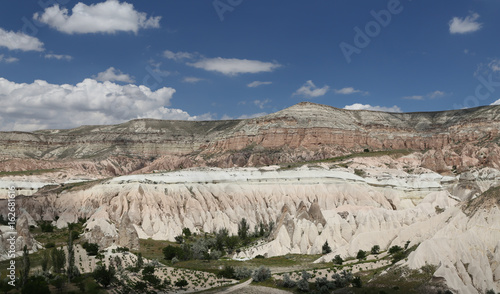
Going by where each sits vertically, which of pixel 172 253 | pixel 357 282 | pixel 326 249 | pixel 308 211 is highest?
pixel 308 211

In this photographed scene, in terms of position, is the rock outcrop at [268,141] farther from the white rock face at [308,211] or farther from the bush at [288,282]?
the bush at [288,282]

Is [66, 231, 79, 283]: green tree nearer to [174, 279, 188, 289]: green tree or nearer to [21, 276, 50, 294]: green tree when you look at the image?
[21, 276, 50, 294]: green tree

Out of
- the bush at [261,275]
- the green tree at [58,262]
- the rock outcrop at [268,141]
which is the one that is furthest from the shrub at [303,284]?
the rock outcrop at [268,141]

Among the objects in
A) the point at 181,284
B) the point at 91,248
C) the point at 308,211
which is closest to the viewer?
the point at 181,284

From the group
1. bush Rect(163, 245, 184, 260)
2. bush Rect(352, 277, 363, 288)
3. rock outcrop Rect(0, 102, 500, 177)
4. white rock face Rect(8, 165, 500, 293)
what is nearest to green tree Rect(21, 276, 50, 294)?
bush Rect(352, 277, 363, 288)

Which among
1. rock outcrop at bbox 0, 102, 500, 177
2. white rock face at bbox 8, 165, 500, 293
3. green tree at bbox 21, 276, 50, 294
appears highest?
rock outcrop at bbox 0, 102, 500, 177

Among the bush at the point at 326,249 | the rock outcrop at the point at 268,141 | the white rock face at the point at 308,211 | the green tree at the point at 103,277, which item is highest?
the rock outcrop at the point at 268,141

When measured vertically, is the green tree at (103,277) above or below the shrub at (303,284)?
above

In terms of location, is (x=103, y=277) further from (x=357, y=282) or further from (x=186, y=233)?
(x=186, y=233)

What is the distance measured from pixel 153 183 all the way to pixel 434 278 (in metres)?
57.9

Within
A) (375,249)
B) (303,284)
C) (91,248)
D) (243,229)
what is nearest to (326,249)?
(375,249)

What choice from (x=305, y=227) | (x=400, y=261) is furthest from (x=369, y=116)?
(x=400, y=261)

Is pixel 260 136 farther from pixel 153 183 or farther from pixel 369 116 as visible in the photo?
pixel 153 183

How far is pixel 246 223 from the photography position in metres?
76.3
